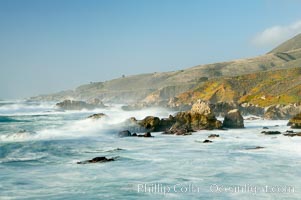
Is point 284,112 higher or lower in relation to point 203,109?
lower

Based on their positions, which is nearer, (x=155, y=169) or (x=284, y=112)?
(x=155, y=169)

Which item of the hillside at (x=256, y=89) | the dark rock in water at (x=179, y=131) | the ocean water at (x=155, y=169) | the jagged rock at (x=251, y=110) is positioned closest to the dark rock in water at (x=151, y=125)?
the dark rock in water at (x=179, y=131)

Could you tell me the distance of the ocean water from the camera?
21.1m

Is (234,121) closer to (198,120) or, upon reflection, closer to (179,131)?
(198,120)

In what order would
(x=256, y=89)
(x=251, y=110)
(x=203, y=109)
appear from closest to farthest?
(x=203, y=109)
(x=251, y=110)
(x=256, y=89)

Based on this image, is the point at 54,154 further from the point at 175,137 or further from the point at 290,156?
the point at 290,156

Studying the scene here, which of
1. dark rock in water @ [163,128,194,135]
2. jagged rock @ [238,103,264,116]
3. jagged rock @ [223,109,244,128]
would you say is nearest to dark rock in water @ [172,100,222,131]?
dark rock in water @ [163,128,194,135]

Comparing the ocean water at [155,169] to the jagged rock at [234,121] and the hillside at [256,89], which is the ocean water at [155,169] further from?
the hillside at [256,89]

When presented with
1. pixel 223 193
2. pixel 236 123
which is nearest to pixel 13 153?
pixel 223 193

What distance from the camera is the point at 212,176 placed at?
81.0 feet

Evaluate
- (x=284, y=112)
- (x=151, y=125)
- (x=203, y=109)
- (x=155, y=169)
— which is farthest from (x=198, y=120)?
(x=155, y=169)

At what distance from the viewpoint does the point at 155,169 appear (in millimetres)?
27219

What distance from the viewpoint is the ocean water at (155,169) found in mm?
21109

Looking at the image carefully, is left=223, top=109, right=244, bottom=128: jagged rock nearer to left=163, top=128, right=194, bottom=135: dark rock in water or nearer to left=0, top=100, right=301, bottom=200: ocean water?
left=163, top=128, right=194, bottom=135: dark rock in water
